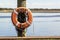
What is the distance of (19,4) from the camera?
482cm

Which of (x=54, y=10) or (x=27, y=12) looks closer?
(x=27, y=12)

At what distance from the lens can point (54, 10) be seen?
315 inches

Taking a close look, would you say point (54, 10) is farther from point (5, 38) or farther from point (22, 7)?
point (5, 38)

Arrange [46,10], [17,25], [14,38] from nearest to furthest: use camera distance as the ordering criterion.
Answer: [14,38] < [17,25] < [46,10]

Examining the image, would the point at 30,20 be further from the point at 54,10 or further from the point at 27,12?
the point at 54,10

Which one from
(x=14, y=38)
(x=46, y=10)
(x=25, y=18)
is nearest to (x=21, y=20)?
(x=25, y=18)

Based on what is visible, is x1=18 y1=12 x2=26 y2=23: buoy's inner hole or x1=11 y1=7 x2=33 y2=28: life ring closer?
x1=11 y1=7 x2=33 y2=28: life ring

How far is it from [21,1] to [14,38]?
30.9 inches

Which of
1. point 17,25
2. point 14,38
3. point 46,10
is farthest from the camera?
point 46,10

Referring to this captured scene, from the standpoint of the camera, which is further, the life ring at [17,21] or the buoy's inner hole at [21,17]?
the buoy's inner hole at [21,17]

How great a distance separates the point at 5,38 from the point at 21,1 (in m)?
0.82

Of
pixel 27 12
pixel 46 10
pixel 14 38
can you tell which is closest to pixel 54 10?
pixel 46 10

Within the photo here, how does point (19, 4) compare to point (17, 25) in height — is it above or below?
above

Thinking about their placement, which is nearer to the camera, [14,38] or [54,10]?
[14,38]
